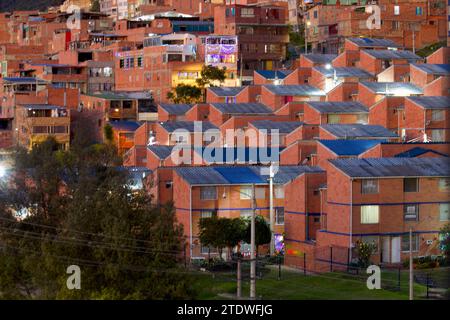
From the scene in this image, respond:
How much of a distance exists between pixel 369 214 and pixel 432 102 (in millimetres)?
18432

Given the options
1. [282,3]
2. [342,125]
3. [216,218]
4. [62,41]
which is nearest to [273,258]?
[216,218]

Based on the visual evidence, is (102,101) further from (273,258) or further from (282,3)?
(273,258)

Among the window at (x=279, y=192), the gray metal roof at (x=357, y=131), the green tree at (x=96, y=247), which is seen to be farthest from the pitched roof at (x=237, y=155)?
the green tree at (x=96, y=247)

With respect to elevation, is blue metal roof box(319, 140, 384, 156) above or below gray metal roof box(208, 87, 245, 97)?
below

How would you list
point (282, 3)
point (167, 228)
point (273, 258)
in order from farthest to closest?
point (282, 3) < point (273, 258) < point (167, 228)

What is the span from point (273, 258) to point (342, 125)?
17444 millimetres

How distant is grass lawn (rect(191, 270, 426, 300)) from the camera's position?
4306 centimetres

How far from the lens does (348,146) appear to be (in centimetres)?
6203

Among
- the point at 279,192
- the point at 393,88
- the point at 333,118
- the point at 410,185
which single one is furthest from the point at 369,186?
the point at 393,88

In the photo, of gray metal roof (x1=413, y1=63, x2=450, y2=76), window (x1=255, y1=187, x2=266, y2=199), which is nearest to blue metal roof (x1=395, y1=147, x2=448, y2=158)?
window (x1=255, y1=187, x2=266, y2=199)

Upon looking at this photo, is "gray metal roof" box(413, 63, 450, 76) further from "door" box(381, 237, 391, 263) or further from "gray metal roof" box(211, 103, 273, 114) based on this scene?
"door" box(381, 237, 391, 263)

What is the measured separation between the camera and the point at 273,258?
174 ft

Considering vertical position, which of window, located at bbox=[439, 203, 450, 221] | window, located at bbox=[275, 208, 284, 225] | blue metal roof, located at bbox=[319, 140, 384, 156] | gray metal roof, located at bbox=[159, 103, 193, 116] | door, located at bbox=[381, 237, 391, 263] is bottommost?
door, located at bbox=[381, 237, 391, 263]

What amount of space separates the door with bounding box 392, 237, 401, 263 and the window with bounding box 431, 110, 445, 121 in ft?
56.9
